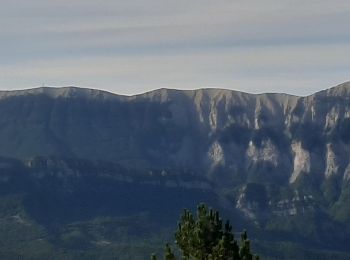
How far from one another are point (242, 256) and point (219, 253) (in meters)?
1.54

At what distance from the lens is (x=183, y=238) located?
8162cm

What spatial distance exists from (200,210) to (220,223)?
1.79 m

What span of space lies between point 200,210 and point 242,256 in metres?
5.89

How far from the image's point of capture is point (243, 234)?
258 feet

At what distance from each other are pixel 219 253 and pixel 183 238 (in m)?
5.24

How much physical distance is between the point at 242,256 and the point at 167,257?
225 inches

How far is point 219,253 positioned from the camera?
76.9 meters

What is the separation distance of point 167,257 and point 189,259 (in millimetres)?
1485

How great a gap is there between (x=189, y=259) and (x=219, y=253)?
3720 millimetres

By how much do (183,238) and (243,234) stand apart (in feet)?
16.0

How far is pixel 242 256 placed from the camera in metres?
77.2

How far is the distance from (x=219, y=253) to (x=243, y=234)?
2.67 metres

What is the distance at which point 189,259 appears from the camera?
263ft

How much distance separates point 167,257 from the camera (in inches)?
3159
